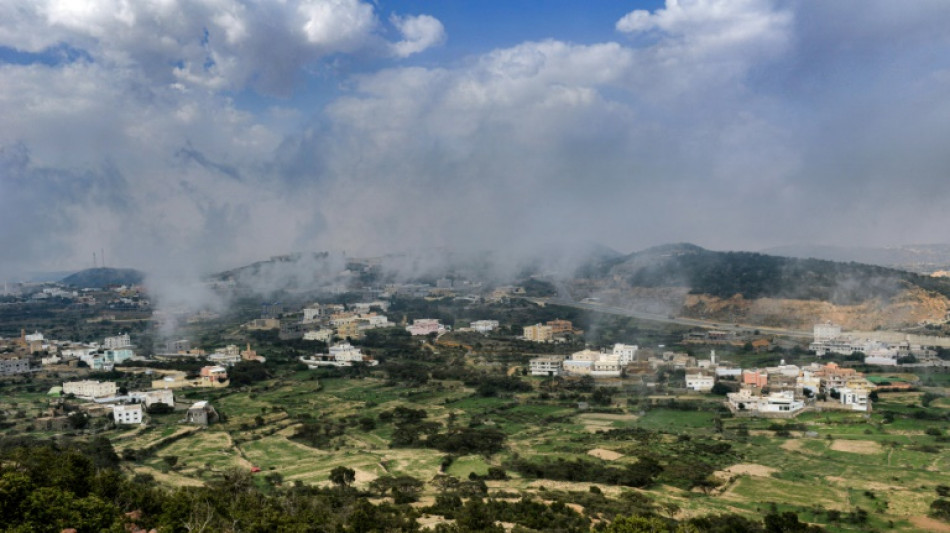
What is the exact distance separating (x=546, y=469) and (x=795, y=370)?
26.3 m

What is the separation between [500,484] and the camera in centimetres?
2467

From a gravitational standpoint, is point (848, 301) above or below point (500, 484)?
above

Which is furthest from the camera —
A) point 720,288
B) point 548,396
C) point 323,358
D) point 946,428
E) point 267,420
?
point 720,288

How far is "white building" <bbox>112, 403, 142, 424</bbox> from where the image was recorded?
1353 inches

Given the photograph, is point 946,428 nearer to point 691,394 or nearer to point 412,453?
point 691,394

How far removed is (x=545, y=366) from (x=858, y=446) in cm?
2360

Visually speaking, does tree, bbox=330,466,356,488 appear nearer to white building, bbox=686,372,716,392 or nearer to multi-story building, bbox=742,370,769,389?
white building, bbox=686,372,716,392

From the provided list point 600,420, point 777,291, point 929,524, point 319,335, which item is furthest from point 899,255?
point 929,524

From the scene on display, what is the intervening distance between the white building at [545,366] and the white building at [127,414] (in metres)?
26.0

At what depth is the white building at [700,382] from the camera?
42594 millimetres

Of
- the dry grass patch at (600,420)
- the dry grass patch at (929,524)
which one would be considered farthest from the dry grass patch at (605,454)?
the dry grass patch at (929,524)

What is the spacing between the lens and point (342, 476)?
2417 cm

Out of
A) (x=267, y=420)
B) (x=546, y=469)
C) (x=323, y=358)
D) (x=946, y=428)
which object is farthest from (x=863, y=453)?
(x=323, y=358)

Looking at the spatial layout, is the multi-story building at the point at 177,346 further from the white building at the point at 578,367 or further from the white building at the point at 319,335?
the white building at the point at 578,367
